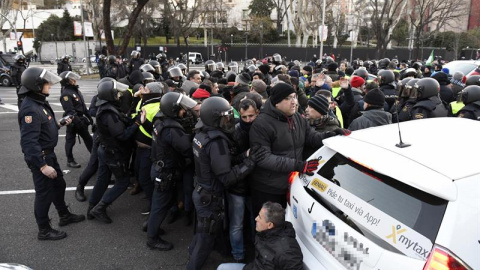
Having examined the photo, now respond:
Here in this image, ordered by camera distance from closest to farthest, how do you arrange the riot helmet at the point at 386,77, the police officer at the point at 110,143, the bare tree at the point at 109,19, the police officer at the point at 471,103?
the police officer at the point at 110,143 < the police officer at the point at 471,103 < the riot helmet at the point at 386,77 < the bare tree at the point at 109,19

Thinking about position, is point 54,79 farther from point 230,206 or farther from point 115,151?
point 230,206

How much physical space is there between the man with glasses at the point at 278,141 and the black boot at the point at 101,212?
2.34 meters

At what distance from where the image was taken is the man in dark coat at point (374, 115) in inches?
168

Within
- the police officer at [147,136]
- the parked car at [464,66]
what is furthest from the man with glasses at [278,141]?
the parked car at [464,66]

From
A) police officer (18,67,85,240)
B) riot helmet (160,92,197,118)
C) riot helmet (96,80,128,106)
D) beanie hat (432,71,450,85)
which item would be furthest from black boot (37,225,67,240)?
beanie hat (432,71,450,85)

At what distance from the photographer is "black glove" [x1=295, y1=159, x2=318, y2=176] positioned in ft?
9.35

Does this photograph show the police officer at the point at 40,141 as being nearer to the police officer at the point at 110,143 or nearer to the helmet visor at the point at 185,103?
the police officer at the point at 110,143

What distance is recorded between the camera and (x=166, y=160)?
3.92 metres

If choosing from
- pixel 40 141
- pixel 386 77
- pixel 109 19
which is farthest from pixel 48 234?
pixel 109 19

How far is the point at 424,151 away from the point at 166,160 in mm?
2616

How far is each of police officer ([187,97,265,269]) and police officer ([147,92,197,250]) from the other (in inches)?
Result: 20.5

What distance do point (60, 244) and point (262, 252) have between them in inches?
111

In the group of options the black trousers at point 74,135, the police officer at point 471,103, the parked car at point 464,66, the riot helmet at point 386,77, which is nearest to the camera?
the police officer at point 471,103

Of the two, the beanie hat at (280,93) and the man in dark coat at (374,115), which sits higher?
the beanie hat at (280,93)
